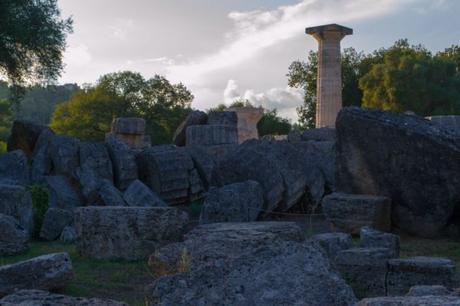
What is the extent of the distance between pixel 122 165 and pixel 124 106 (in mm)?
32076

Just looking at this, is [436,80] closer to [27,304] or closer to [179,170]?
[179,170]

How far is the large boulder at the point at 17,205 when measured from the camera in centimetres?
958

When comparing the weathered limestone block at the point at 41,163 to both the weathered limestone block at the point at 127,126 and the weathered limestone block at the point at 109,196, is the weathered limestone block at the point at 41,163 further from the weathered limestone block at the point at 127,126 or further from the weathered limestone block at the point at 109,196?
the weathered limestone block at the point at 127,126

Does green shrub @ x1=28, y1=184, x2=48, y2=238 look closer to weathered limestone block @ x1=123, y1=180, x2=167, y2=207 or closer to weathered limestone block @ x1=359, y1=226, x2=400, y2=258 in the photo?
weathered limestone block @ x1=123, y1=180, x2=167, y2=207

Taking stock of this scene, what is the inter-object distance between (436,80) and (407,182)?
33.0 m

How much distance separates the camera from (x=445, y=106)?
3975 cm

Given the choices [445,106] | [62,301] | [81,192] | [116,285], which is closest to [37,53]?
[81,192]

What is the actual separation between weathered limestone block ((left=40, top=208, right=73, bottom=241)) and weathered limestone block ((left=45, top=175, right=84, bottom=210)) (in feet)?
6.34

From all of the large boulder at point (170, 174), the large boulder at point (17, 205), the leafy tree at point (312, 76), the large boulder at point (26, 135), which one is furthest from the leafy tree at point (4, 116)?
the large boulder at point (17, 205)

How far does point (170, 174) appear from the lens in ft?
44.8

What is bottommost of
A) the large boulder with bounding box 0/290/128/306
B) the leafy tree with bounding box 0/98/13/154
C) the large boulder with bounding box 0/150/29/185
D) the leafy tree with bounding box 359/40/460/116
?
the large boulder with bounding box 0/290/128/306

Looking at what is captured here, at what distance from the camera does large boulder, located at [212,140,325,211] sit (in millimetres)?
11188

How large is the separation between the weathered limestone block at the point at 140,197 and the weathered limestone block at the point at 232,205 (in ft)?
7.54

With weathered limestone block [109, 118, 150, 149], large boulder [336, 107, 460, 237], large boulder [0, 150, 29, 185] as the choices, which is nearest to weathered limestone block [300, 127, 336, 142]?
weathered limestone block [109, 118, 150, 149]
